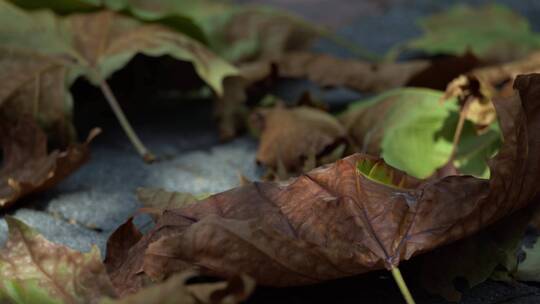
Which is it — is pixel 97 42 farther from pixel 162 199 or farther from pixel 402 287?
pixel 402 287

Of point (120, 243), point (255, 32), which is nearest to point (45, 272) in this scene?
point (120, 243)

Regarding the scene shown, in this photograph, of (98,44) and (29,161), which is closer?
(29,161)

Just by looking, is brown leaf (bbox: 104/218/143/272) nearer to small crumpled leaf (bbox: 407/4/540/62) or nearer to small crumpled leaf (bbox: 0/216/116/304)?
small crumpled leaf (bbox: 0/216/116/304)

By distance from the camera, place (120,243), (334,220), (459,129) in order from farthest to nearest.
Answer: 1. (459,129)
2. (120,243)
3. (334,220)

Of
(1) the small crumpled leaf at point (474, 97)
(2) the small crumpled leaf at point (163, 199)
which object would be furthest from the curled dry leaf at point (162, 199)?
(1) the small crumpled leaf at point (474, 97)

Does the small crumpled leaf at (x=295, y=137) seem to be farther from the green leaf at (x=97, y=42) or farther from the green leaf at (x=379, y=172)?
the green leaf at (x=379, y=172)
